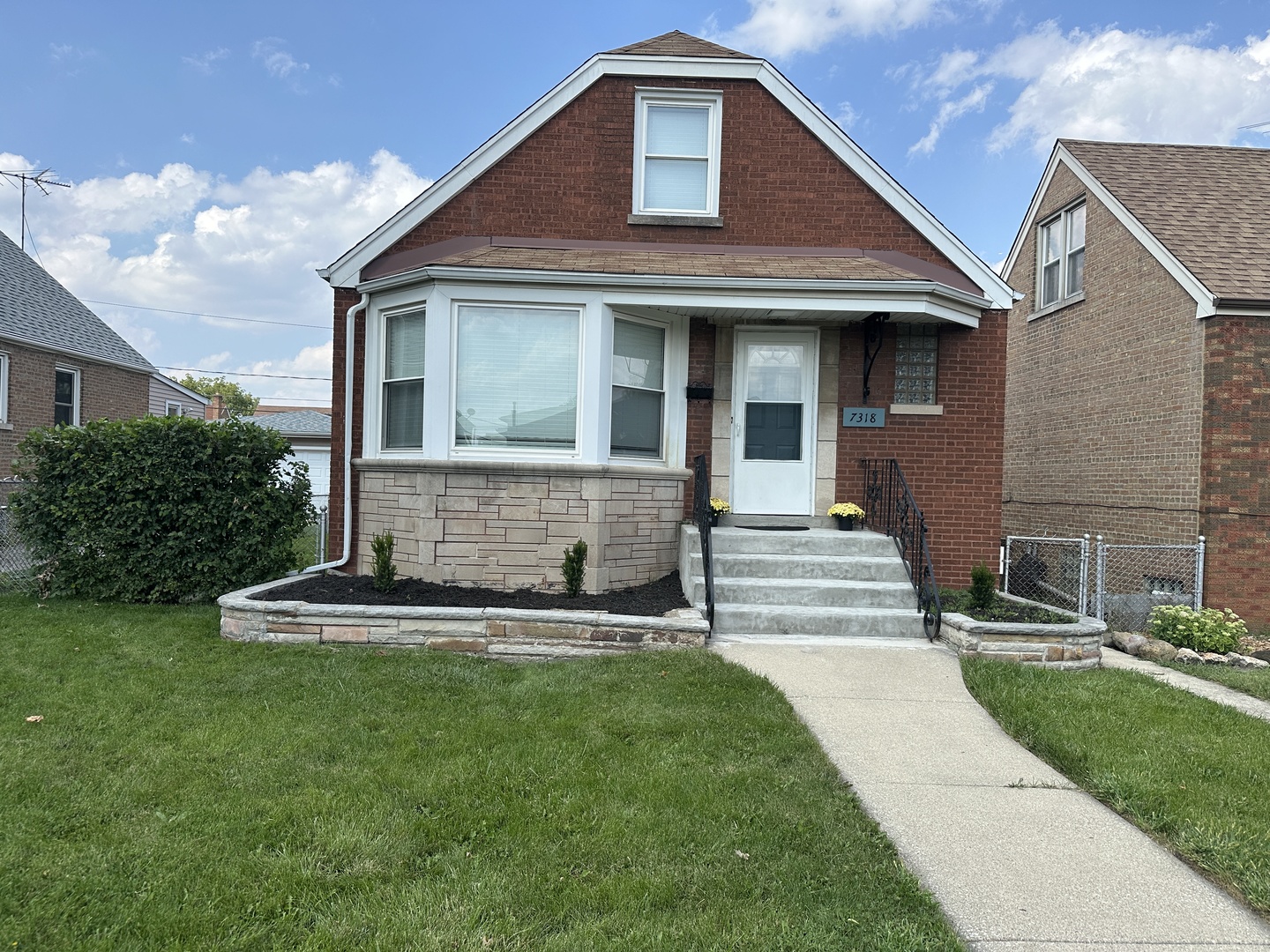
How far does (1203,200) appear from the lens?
1071 centimetres

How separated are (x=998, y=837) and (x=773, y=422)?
18.7 ft

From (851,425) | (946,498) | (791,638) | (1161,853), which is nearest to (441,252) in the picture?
(851,425)

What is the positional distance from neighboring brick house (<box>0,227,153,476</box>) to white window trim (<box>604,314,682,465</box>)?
1335cm

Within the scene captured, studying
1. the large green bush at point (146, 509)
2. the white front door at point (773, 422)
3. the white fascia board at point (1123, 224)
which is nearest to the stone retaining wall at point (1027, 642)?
the white front door at point (773, 422)

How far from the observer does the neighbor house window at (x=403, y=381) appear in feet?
26.2

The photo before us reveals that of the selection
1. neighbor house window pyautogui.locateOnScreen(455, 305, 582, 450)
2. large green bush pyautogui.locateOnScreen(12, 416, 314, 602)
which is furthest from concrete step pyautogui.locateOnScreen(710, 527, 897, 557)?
large green bush pyautogui.locateOnScreen(12, 416, 314, 602)

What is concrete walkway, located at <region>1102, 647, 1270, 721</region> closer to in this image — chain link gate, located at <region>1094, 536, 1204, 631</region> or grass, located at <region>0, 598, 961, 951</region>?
chain link gate, located at <region>1094, 536, 1204, 631</region>

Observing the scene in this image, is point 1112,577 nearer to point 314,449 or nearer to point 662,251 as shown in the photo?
point 662,251

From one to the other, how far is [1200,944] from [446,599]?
544 cm

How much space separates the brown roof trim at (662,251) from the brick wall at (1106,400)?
3.15m

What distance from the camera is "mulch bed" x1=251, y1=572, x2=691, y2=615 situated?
6.61 m

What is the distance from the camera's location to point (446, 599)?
675 centimetres

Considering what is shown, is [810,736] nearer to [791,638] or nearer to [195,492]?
[791,638]

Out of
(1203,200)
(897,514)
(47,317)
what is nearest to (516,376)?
(897,514)
